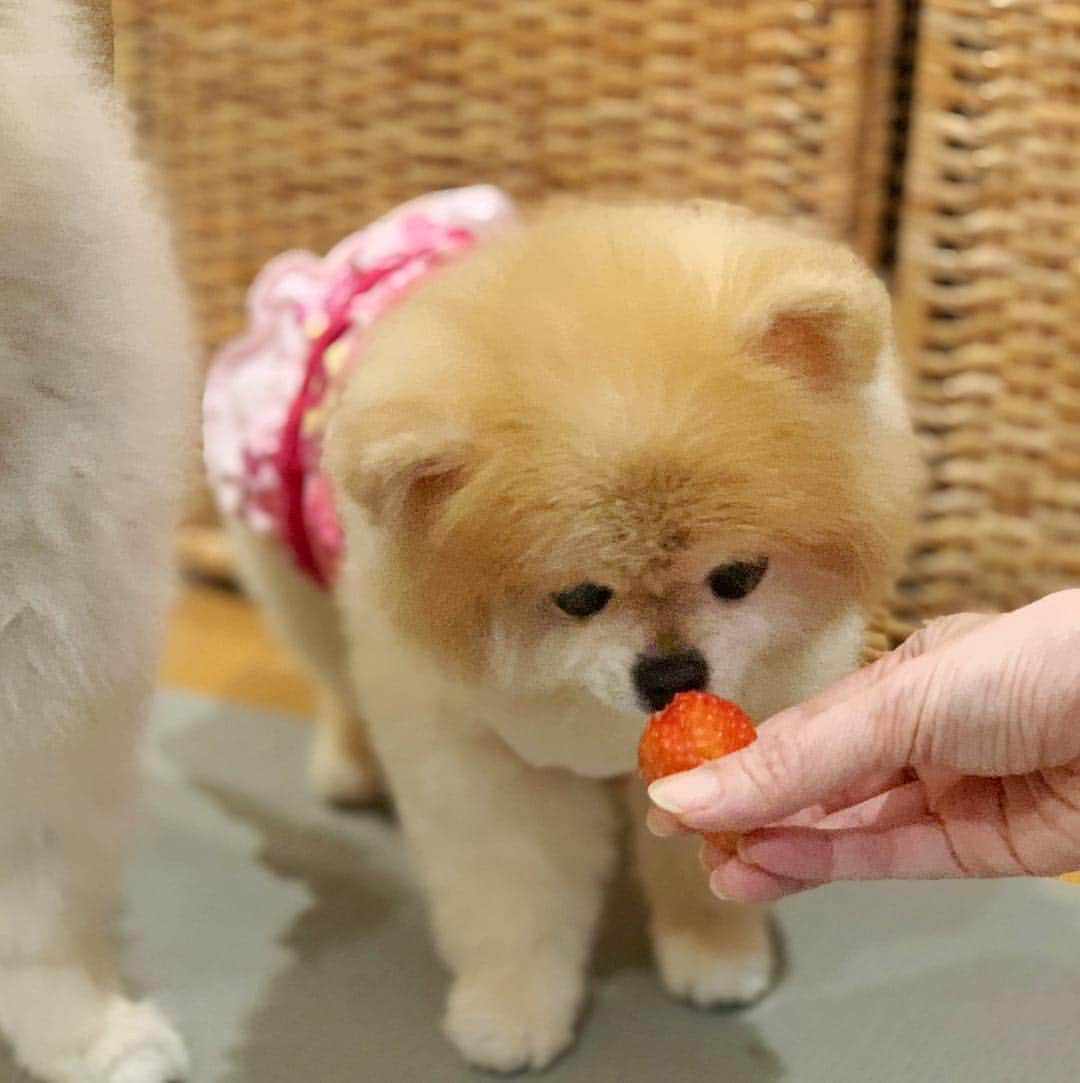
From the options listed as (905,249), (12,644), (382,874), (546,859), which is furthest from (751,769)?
(905,249)

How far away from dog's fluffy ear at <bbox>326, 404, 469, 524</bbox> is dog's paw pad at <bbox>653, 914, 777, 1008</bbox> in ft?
1.43

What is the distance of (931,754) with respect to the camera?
0.62 m

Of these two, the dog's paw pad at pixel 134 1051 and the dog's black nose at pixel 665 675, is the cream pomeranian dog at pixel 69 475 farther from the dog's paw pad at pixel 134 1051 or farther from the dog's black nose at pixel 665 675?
the dog's black nose at pixel 665 675

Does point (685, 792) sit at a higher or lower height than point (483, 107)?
Result: lower

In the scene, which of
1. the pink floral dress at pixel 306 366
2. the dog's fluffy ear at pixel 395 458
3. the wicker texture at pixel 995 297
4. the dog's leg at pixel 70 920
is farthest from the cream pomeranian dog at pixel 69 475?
the wicker texture at pixel 995 297

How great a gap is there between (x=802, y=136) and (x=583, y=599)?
0.66 m

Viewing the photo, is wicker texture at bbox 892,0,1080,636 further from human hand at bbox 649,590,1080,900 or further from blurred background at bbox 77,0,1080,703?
human hand at bbox 649,590,1080,900

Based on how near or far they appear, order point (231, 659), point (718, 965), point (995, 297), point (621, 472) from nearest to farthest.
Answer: point (621, 472) → point (718, 965) → point (995, 297) → point (231, 659)

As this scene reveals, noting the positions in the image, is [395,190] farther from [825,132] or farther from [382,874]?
[382,874]

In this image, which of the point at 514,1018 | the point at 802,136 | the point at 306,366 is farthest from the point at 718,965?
the point at 802,136

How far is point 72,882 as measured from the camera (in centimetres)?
77

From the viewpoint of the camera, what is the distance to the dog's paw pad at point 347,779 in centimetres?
116

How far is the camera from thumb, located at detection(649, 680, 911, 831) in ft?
1.99

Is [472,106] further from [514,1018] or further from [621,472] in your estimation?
[514,1018]
